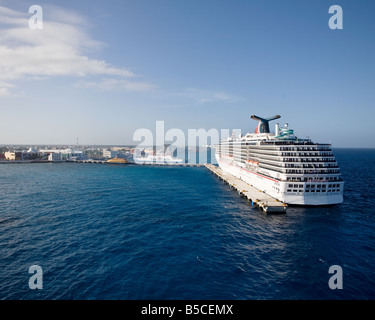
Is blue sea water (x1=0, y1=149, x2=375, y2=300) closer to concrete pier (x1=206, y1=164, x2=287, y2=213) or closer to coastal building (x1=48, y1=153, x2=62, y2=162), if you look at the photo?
concrete pier (x1=206, y1=164, x2=287, y2=213)

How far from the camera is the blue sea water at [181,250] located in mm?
23984

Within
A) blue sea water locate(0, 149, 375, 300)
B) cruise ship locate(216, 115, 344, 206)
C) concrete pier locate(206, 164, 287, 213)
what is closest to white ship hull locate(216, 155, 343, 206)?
cruise ship locate(216, 115, 344, 206)

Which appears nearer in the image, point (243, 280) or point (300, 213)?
point (243, 280)

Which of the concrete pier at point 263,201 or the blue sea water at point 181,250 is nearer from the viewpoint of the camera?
the blue sea water at point 181,250

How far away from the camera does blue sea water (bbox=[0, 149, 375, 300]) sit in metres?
24.0

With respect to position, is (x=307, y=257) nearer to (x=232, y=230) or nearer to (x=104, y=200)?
(x=232, y=230)

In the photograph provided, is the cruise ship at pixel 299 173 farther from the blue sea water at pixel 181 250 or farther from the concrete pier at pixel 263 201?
the blue sea water at pixel 181 250

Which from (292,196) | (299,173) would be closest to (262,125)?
(299,173)

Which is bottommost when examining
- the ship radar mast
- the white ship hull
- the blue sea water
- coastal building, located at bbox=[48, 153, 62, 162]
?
the blue sea water

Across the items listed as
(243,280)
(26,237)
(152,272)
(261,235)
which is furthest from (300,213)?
(26,237)

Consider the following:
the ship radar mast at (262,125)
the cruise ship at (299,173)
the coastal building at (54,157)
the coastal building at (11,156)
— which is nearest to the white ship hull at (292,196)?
the cruise ship at (299,173)

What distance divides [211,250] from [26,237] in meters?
28.1

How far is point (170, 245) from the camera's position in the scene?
33969 mm

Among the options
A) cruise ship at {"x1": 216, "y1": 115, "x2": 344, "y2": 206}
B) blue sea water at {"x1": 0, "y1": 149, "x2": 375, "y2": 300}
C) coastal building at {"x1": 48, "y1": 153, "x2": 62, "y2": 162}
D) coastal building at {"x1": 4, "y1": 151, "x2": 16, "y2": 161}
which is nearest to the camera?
blue sea water at {"x1": 0, "y1": 149, "x2": 375, "y2": 300}
